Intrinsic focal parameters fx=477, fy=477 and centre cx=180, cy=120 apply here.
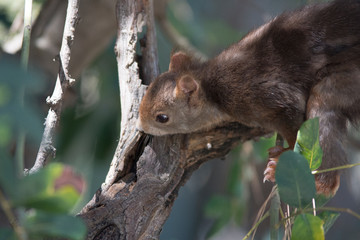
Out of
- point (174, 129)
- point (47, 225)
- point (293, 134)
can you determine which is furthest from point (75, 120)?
point (47, 225)

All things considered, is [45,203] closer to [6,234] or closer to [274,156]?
[6,234]

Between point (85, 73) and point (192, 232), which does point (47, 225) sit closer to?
point (85, 73)

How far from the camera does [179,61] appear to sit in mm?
2730

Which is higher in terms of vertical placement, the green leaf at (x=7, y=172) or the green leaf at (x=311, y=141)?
the green leaf at (x=311, y=141)

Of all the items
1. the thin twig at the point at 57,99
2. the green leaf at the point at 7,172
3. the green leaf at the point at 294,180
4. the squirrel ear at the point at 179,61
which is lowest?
the green leaf at the point at 7,172

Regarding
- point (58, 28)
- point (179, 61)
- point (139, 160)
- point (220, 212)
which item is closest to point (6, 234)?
point (139, 160)

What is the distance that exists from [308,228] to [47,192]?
758 mm

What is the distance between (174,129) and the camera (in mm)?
2426

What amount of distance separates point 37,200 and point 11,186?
6 centimetres

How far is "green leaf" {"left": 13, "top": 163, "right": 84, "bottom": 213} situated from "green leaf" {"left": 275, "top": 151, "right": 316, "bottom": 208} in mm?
605

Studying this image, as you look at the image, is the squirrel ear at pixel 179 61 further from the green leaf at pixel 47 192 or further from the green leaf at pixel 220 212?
the green leaf at pixel 47 192

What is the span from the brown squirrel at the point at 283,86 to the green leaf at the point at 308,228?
800 millimetres

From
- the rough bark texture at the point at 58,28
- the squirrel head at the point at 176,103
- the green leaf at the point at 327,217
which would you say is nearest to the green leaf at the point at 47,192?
the green leaf at the point at 327,217

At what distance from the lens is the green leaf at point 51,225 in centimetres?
88
